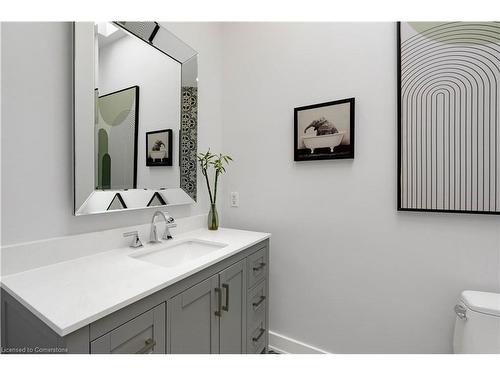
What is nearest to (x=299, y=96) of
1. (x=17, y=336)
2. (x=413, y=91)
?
(x=413, y=91)

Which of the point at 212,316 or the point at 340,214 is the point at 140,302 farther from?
the point at 340,214

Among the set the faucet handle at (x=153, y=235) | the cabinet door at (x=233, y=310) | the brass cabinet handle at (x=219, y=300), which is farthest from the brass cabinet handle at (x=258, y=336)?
the faucet handle at (x=153, y=235)

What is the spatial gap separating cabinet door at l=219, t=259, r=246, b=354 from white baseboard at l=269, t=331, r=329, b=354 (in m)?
0.46

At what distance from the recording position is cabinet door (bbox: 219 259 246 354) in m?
1.24

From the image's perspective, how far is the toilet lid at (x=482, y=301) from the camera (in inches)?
41.8

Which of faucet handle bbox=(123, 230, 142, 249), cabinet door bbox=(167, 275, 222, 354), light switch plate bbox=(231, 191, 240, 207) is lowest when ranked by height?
cabinet door bbox=(167, 275, 222, 354)

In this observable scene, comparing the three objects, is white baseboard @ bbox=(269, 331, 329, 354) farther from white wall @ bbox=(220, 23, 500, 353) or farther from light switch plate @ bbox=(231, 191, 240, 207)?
light switch plate @ bbox=(231, 191, 240, 207)

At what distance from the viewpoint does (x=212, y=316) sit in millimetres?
1161

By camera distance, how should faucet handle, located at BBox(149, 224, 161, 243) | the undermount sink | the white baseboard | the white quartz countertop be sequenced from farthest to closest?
the white baseboard < faucet handle, located at BBox(149, 224, 161, 243) < the undermount sink < the white quartz countertop

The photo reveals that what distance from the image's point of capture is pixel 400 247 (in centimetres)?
140

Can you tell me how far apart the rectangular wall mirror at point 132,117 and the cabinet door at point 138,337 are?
23.3 inches

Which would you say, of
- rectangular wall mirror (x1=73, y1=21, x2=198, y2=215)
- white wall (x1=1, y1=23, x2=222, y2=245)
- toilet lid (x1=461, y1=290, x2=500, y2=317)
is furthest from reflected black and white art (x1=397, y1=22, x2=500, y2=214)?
white wall (x1=1, y1=23, x2=222, y2=245)

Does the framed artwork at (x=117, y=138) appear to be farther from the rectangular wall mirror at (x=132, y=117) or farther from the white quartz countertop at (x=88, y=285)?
the white quartz countertop at (x=88, y=285)
